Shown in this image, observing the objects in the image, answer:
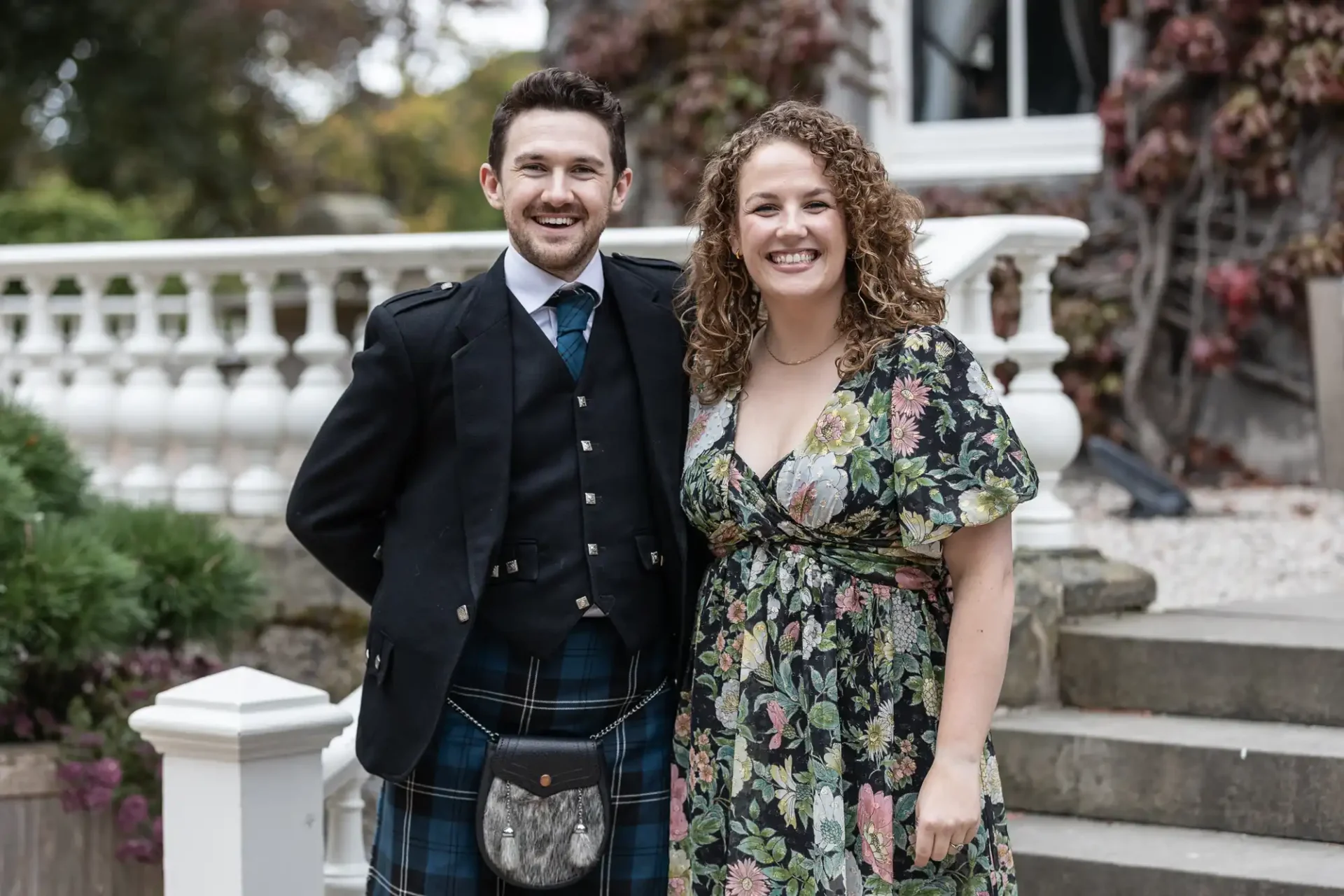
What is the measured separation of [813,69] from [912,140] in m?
0.54

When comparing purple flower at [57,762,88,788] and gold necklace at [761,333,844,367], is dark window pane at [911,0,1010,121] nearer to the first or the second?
purple flower at [57,762,88,788]

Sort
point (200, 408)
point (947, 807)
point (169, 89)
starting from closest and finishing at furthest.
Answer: point (947, 807)
point (200, 408)
point (169, 89)

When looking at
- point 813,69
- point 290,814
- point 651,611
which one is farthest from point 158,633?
point 813,69

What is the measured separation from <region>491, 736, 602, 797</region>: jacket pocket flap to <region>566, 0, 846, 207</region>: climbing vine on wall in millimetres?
5402

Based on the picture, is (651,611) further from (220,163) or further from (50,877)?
(220,163)

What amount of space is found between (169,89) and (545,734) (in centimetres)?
1602

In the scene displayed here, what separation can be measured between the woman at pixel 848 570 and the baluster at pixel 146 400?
2774mm

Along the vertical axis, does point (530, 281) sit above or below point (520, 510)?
above

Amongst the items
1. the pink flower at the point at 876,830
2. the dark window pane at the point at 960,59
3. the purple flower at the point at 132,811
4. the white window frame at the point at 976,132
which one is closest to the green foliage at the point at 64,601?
the purple flower at the point at 132,811

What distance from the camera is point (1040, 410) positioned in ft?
12.8

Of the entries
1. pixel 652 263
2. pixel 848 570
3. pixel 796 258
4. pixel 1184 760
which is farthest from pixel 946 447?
pixel 1184 760

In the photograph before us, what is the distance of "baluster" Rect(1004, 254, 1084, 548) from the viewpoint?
388 cm

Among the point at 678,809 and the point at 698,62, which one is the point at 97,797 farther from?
the point at 698,62

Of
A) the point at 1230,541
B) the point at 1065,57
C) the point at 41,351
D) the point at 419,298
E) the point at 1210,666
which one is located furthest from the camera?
the point at 1065,57
